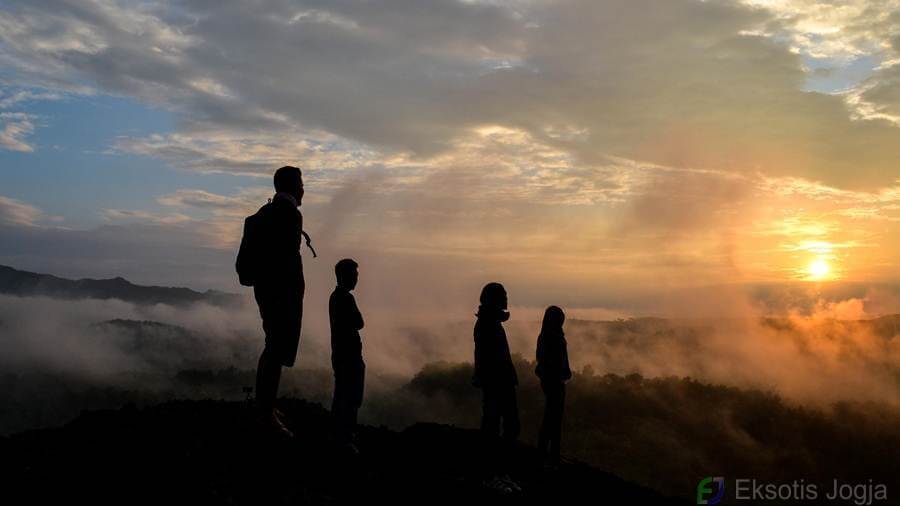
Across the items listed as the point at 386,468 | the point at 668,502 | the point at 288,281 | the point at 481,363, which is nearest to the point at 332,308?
the point at 288,281

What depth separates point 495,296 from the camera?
1192 centimetres

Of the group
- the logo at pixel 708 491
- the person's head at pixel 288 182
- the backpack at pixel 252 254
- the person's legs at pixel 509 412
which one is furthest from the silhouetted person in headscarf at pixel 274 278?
the logo at pixel 708 491

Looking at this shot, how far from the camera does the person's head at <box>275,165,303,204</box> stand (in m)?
9.22

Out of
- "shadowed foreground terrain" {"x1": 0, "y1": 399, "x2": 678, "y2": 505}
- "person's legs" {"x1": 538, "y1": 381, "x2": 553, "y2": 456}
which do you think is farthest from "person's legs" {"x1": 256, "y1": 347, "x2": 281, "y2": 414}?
"person's legs" {"x1": 538, "y1": 381, "x2": 553, "y2": 456}

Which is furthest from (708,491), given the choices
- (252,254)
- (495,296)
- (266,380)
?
(252,254)

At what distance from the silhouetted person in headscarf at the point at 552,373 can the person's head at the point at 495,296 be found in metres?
1.44

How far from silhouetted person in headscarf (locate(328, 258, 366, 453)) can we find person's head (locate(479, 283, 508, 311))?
285 centimetres

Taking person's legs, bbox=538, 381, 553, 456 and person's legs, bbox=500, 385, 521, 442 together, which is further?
person's legs, bbox=538, 381, 553, 456

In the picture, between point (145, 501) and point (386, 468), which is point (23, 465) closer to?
point (145, 501)

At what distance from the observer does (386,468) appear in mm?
9766

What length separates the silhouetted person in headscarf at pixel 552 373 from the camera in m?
12.8

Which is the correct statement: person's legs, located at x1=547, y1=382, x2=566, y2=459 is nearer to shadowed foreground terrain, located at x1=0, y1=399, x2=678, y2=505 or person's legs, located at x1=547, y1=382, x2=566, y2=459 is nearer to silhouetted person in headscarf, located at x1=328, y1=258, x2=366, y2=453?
shadowed foreground terrain, located at x1=0, y1=399, x2=678, y2=505

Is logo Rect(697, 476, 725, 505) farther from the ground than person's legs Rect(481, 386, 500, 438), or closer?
closer

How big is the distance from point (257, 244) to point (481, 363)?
4.98 m
